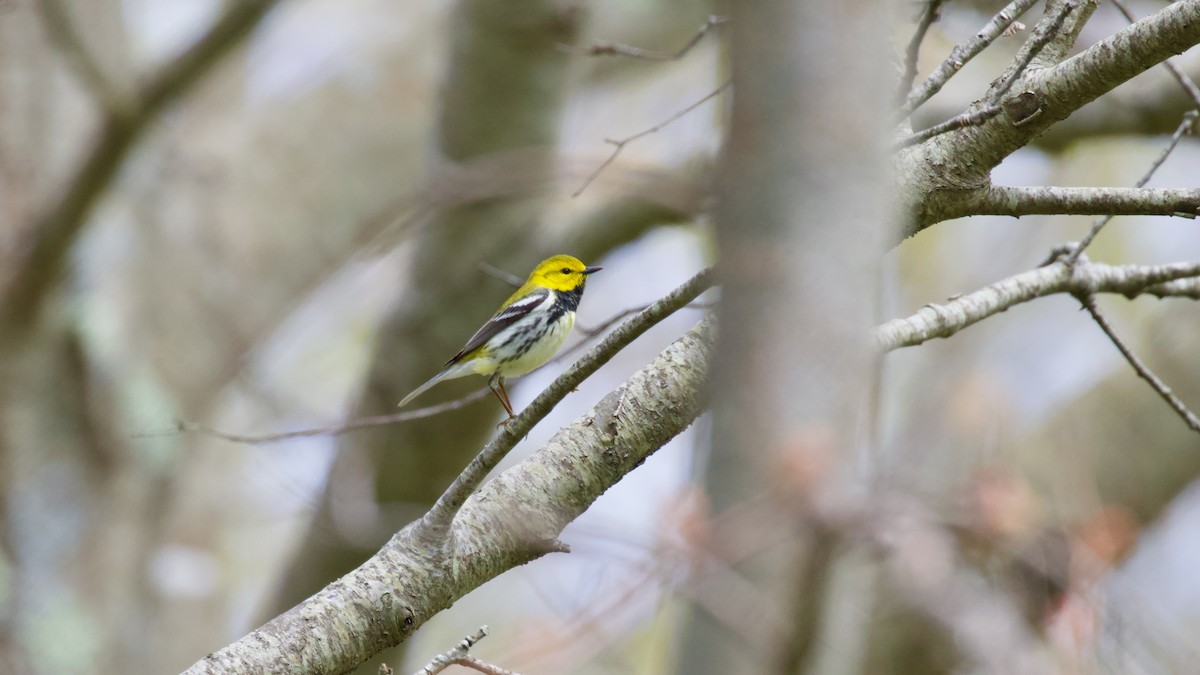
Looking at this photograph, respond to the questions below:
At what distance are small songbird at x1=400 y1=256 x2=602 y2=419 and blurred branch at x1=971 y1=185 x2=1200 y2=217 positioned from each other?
2496 millimetres

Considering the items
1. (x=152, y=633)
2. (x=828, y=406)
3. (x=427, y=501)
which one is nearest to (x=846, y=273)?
(x=828, y=406)

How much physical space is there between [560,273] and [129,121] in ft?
6.59

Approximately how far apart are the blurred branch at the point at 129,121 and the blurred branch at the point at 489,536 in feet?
10.0

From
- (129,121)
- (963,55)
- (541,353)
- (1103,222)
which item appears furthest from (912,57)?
(129,121)

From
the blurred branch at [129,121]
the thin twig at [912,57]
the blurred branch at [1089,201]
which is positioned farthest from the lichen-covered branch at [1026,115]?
the blurred branch at [129,121]

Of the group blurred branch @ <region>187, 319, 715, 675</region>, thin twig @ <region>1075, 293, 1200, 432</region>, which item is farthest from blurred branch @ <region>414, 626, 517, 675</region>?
thin twig @ <region>1075, 293, 1200, 432</region>

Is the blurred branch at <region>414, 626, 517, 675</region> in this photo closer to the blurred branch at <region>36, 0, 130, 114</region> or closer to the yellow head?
the yellow head

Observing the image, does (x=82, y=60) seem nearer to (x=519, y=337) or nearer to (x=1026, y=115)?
(x=519, y=337)

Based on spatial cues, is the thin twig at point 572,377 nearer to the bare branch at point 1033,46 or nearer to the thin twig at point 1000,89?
the thin twig at point 1000,89

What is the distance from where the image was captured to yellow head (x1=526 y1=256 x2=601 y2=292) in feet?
17.1

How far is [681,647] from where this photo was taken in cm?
84

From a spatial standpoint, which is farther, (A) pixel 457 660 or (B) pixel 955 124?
(B) pixel 955 124

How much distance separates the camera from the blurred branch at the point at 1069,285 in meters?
2.67

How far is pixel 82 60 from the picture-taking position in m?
4.41
